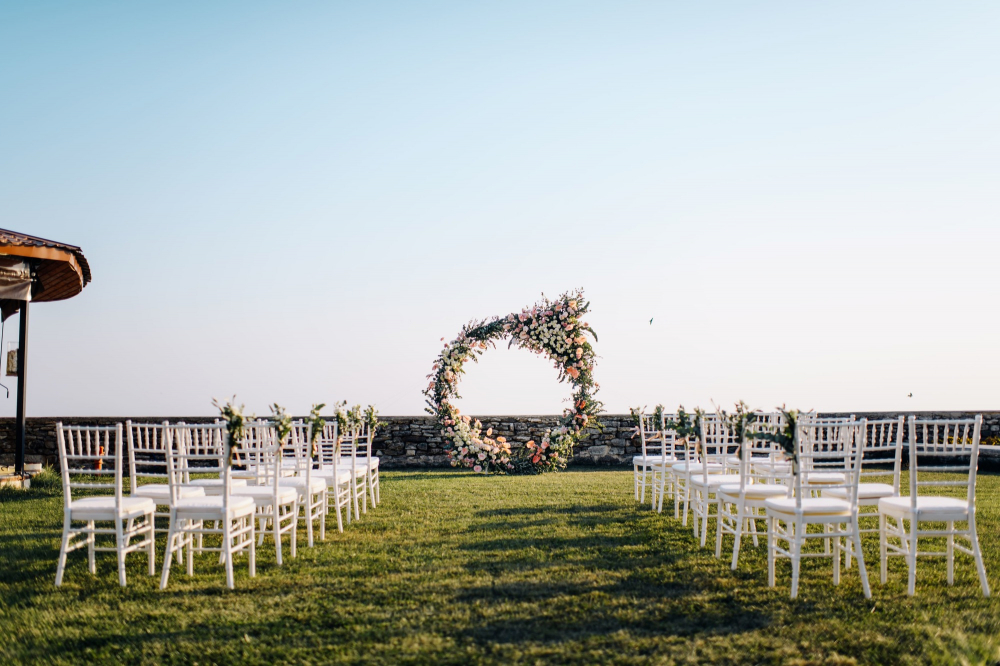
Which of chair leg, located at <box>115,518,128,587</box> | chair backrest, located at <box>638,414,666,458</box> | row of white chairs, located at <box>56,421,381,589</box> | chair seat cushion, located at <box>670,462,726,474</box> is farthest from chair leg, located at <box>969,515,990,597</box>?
chair leg, located at <box>115,518,128,587</box>

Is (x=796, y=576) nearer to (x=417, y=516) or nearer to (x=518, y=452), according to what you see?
(x=417, y=516)

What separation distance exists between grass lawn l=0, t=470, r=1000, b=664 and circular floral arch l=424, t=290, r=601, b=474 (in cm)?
A: 599

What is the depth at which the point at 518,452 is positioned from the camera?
13.2 meters

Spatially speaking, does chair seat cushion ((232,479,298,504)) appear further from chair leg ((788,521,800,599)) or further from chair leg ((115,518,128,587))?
chair leg ((788,521,800,599))

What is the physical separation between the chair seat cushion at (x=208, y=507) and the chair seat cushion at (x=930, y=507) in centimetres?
446

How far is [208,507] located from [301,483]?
1554 millimetres

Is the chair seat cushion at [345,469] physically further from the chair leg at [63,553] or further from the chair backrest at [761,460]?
the chair backrest at [761,460]

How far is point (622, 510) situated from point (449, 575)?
331cm

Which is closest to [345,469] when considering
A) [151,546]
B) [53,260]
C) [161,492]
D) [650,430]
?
[161,492]

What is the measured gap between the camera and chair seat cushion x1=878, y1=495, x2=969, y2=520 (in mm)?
4691

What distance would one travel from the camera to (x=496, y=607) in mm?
4438

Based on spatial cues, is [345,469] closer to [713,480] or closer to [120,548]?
[120,548]

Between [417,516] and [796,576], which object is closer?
[796,576]

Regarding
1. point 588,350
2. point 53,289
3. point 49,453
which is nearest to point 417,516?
point 588,350
